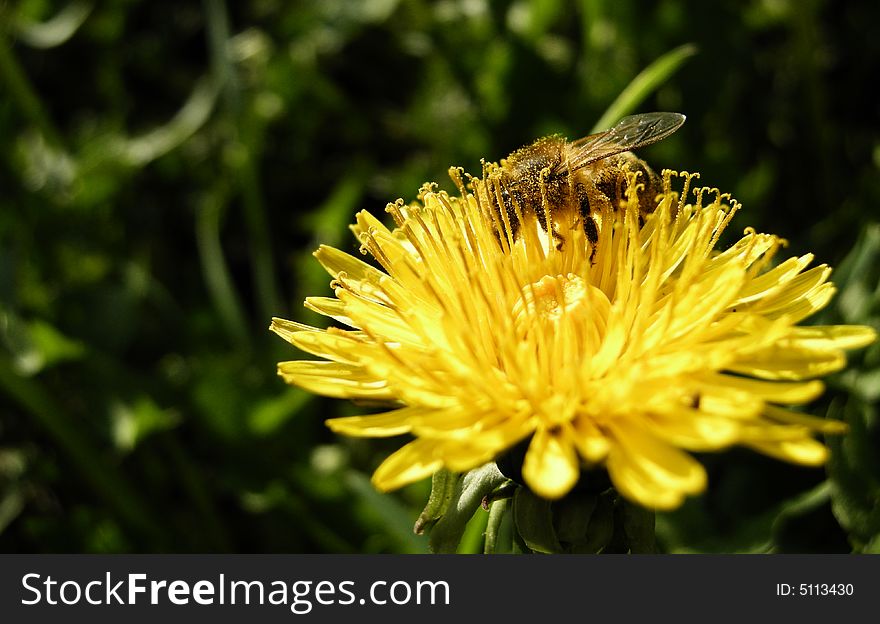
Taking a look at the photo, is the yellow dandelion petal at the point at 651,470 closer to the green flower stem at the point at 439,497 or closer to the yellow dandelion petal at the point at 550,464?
the yellow dandelion petal at the point at 550,464

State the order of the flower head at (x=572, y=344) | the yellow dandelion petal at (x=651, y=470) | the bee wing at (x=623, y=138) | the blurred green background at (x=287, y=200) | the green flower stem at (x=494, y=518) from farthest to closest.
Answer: the blurred green background at (x=287, y=200) < the bee wing at (x=623, y=138) < the green flower stem at (x=494, y=518) < the flower head at (x=572, y=344) < the yellow dandelion petal at (x=651, y=470)

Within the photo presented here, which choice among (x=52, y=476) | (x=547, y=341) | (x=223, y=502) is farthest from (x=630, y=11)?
(x=52, y=476)

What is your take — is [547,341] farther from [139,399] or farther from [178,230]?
[178,230]

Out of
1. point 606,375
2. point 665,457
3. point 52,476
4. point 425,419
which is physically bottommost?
point 665,457

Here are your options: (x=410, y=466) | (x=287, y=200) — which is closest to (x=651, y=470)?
(x=410, y=466)

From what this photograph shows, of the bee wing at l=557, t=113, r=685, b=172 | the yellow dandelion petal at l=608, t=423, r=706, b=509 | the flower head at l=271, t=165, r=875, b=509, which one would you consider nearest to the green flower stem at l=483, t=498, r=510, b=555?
the flower head at l=271, t=165, r=875, b=509

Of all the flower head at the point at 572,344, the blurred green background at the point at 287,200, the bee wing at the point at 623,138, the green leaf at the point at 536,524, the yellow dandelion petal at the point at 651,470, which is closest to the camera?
the yellow dandelion petal at the point at 651,470

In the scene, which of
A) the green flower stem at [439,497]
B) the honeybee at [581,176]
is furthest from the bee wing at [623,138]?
the green flower stem at [439,497]

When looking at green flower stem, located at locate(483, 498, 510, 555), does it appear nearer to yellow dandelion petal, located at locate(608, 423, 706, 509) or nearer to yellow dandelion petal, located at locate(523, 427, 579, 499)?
yellow dandelion petal, located at locate(523, 427, 579, 499)
